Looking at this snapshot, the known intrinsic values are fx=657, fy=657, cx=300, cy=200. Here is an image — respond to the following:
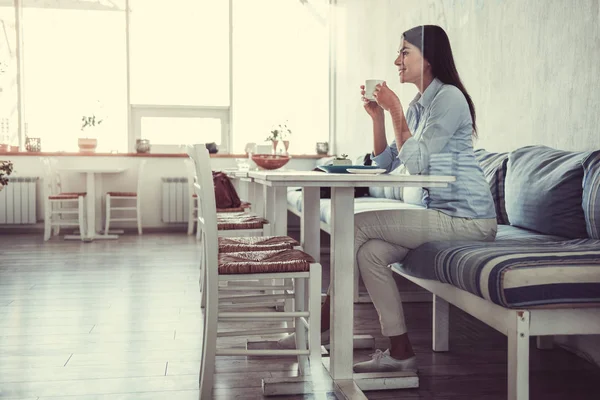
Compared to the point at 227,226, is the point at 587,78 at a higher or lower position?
higher

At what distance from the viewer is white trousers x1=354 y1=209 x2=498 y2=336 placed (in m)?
2.09

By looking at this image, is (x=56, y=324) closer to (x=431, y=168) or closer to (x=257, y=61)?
(x=431, y=168)

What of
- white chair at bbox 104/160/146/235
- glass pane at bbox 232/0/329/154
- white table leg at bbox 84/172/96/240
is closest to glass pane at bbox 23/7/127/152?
white chair at bbox 104/160/146/235

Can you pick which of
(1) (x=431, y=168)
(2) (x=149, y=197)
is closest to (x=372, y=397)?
(1) (x=431, y=168)

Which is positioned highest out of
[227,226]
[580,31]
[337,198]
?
[580,31]

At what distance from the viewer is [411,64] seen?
7.16ft

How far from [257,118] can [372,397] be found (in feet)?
18.1

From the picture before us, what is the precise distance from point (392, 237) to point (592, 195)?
62cm

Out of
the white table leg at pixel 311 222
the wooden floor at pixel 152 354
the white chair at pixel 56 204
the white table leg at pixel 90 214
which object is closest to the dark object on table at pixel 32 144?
the white chair at pixel 56 204

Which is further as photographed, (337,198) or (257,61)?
(257,61)

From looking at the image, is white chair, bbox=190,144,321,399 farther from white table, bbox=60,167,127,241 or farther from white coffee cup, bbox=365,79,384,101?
white table, bbox=60,167,127,241

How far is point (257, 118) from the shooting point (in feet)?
23.8

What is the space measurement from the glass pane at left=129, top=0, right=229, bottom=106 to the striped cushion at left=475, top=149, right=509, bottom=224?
484 cm

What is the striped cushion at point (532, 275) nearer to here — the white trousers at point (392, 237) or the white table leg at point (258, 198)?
the white trousers at point (392, 237)
